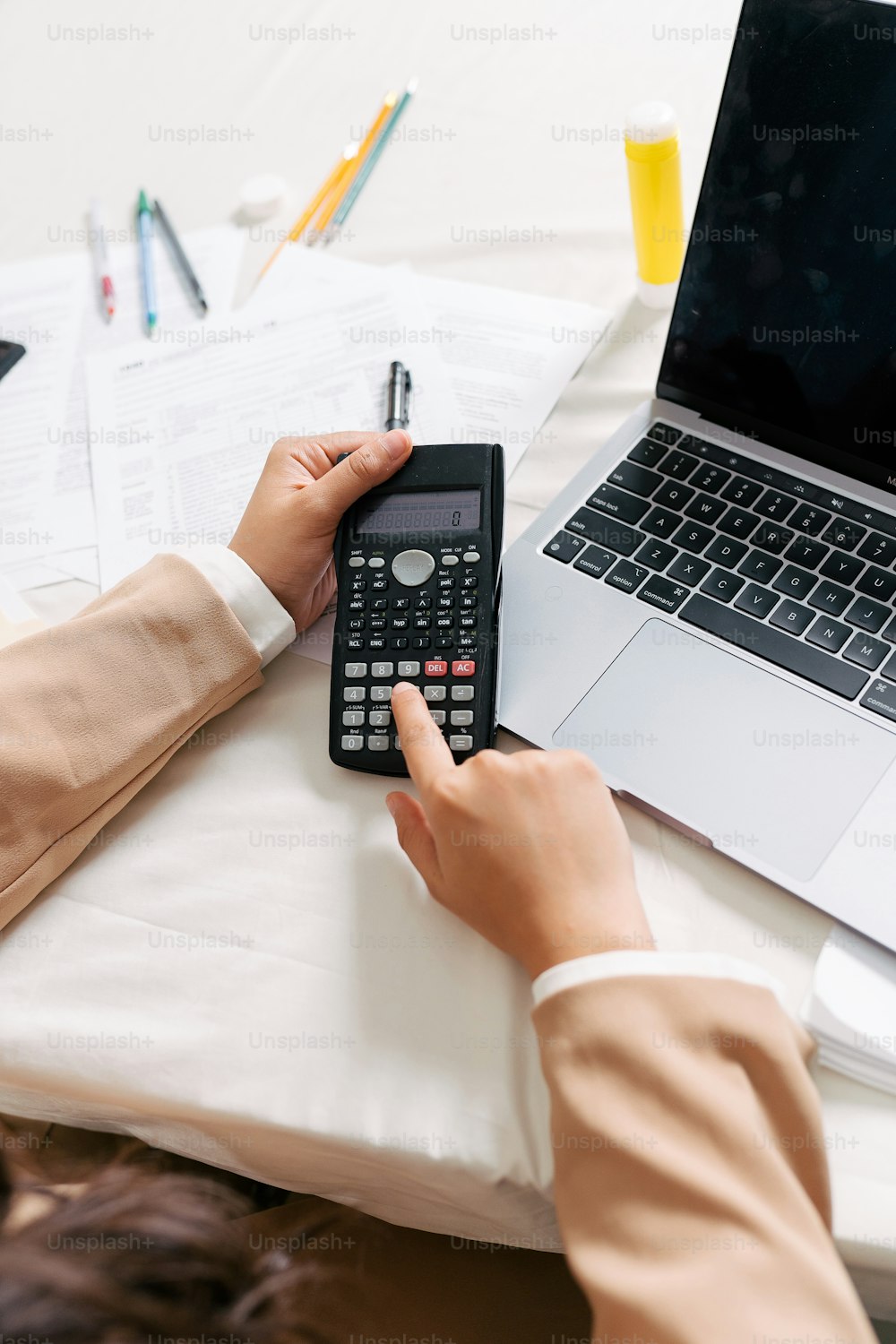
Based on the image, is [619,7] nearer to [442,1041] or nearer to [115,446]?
[115,446]

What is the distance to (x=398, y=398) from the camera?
665mm

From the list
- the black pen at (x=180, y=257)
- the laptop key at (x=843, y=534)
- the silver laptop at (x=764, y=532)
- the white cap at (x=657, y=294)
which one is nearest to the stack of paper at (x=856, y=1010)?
the silver laptop at (x=764, y=532)

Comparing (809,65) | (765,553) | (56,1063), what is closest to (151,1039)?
(56,1063)

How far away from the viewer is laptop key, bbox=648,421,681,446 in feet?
1.97

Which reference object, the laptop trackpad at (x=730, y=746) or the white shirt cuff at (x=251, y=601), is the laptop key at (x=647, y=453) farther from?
the white shirt cuff at (x=251, y=601)

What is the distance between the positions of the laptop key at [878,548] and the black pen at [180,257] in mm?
508

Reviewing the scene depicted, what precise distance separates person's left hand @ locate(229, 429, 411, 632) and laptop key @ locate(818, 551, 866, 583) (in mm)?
244

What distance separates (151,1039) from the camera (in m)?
0.46

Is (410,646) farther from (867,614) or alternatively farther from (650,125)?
(650,125)

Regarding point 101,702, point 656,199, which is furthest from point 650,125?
point 101,702

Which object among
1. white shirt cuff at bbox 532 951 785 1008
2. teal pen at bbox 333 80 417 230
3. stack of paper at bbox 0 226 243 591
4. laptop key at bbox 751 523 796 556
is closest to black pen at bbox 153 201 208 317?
stack of paper at bbox 0 226 243 591

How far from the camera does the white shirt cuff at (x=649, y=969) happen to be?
0.42 metres

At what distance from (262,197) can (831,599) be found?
0.57 m

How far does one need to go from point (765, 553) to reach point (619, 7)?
0.64 m
